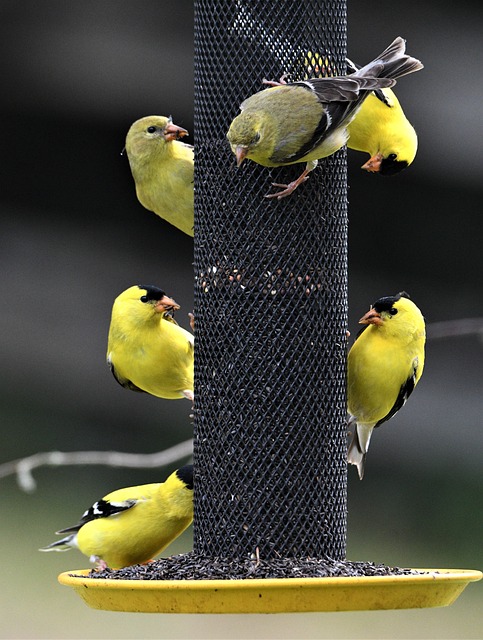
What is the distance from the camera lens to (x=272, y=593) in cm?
354

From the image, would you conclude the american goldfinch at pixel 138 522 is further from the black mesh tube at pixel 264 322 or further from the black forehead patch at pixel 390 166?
the black forehead patch at pixel 390 166

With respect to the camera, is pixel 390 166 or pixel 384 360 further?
pixel 390 166

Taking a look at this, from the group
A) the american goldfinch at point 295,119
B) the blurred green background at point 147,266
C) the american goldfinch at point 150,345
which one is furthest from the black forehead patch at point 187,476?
the blurred green background at point 147,266

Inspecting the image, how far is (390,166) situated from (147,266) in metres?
6.33

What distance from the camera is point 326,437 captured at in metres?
4.29

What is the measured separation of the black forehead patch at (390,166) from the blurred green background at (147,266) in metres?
4.68

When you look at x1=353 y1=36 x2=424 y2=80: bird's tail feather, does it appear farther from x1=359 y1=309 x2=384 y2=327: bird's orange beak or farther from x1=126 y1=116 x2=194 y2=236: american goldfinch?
x1=126 y1=116 x2=194 y2=236: american goldfinch

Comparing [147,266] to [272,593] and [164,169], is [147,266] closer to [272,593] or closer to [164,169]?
[164,169]

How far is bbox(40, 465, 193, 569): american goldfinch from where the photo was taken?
183 inches

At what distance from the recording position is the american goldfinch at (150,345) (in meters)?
4.96

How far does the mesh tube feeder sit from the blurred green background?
5.35 meters

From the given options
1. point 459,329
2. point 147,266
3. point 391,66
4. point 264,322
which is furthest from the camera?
point 147,266

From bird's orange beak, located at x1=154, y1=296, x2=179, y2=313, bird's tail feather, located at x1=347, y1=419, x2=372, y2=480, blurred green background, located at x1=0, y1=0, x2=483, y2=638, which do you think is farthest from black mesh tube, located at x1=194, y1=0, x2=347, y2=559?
blurred green background, located at x1=0, y1=0, x2=483, y2=638

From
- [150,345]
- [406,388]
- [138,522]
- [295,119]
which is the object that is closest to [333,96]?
[295,119]
